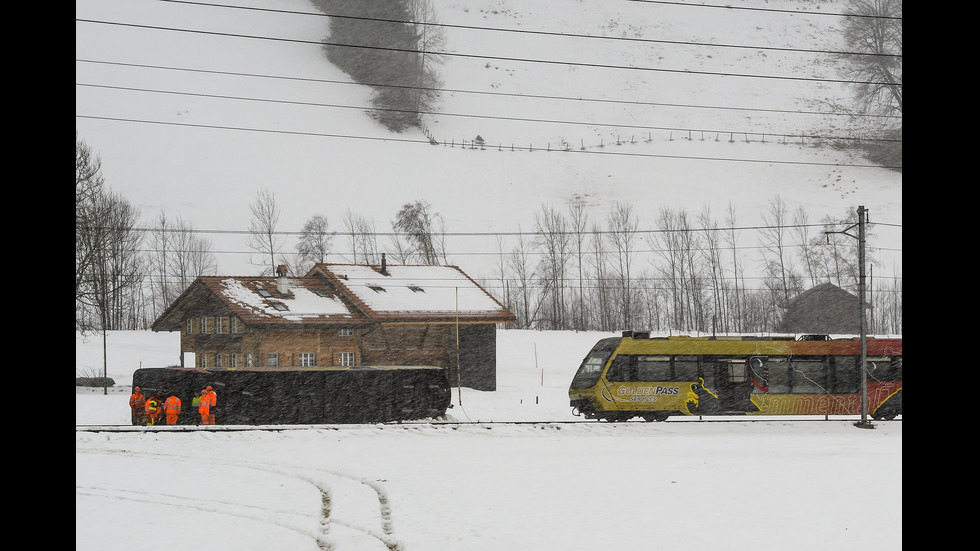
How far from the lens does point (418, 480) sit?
54.3 ft

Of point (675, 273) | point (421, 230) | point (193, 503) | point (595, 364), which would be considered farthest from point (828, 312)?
point (193, 503)

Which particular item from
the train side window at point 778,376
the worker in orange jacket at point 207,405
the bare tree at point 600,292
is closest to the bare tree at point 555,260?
the bare tree at point 600,292

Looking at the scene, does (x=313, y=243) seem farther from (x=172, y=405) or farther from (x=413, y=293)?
(x=172, y=405)

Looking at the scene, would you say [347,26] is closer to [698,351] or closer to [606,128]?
[606,128]

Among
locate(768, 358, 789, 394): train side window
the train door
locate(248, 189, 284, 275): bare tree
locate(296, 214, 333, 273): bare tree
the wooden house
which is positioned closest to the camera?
the train door

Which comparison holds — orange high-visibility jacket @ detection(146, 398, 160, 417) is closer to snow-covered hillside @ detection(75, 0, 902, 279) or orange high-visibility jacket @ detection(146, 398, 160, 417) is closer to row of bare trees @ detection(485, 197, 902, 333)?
row of bare trees @ detection(485, 197, 902, 333)

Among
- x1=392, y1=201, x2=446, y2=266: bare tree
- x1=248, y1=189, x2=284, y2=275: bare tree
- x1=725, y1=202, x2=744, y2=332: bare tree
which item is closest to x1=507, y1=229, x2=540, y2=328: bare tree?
x1=392, y1=201, x2=446, y2=266: bare tree

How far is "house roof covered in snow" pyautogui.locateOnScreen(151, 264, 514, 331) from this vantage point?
37.7 metres

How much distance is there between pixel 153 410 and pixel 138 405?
0.56 m

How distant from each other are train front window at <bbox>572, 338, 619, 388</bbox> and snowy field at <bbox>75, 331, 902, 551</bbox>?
2103 millimetres

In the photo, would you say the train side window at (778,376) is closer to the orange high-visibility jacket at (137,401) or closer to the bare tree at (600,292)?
the orange high-visibility jacket at (137,401)

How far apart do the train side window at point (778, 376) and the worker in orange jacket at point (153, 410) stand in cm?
2020

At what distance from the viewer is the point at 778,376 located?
89.9 feet
